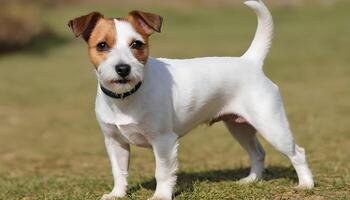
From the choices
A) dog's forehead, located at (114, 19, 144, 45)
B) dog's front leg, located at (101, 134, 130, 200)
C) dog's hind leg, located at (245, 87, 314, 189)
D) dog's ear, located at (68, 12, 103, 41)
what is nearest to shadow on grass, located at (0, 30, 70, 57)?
dog's front leg, located at (101, 134, 130, 200)

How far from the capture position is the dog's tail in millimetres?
Result: 7684

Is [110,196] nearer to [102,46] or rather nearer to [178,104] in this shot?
[178,104]

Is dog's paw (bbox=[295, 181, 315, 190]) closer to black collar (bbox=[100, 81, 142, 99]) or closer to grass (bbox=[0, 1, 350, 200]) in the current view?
grass (bbox=[0, 1, 350, 200])

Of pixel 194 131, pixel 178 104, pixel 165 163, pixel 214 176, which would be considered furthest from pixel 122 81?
pixel 194 131

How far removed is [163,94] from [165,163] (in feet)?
2.26

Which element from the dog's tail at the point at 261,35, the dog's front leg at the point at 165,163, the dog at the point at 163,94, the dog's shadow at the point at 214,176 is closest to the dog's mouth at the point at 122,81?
the dog at the point at 163,94

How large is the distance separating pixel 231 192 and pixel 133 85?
1.72m

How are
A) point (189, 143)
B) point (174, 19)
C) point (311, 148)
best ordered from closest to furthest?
point (311, 148), point (189, 143), point (174, 19)

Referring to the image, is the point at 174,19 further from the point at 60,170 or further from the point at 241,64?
the point at 241,64

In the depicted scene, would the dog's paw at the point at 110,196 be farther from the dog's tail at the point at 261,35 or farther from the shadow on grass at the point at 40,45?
the shadow on grass at the point at 40,45

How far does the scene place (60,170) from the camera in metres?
11.0

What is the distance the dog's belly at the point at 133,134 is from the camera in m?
6.69

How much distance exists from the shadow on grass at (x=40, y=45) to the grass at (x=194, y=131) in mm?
113

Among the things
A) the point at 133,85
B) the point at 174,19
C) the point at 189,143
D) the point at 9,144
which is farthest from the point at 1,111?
the point at 174,19
